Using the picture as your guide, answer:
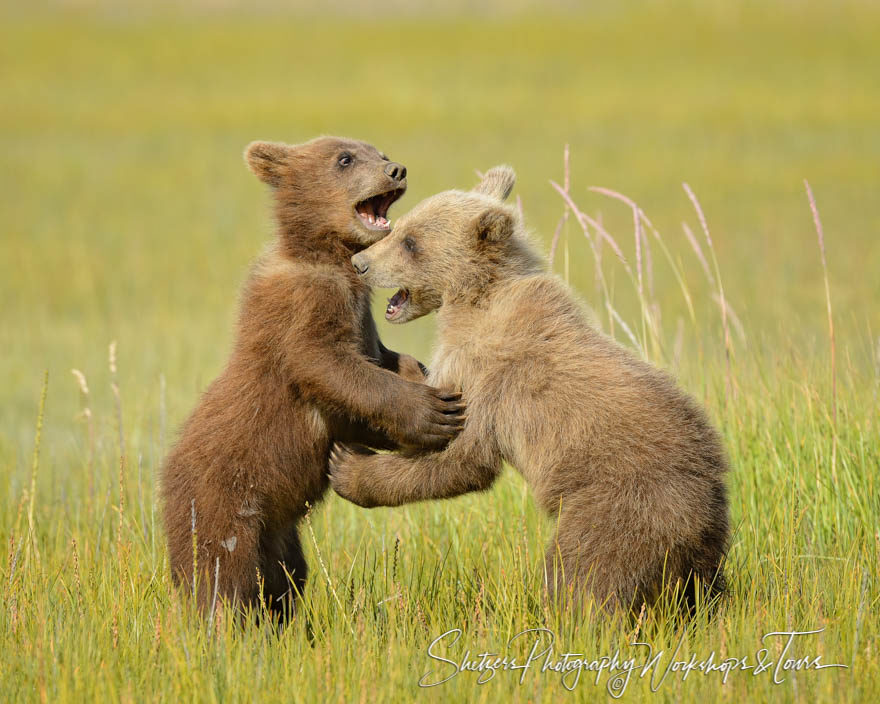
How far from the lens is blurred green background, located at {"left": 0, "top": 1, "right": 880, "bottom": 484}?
14445 millimetres

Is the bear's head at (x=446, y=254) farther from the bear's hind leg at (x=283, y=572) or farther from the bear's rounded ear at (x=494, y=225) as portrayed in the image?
the bear's hind leg at (x=283, y=572)

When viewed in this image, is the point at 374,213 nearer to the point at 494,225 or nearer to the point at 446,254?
the point at 446,254

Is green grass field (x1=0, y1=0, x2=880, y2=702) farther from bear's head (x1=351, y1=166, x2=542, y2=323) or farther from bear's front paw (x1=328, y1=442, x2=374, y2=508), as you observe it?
bear's head (x1=351, y1=166, x2=542, y2=323)

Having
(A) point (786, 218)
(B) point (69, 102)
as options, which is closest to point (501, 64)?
(B) point (69, 102)

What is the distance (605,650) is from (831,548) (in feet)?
5.98

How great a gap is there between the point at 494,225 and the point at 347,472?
124 cm

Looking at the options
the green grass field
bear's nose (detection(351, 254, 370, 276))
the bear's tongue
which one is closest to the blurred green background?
the green grass field

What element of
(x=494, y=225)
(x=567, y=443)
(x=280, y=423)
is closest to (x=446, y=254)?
(x=494, y=225)

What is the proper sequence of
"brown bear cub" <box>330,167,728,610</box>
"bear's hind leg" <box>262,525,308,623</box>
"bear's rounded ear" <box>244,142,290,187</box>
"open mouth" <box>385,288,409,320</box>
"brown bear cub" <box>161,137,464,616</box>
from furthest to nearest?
"bear's rounded ear" <box>244,142,290,187</box> < "open mouth" <box>385,288,409,320</box> < "bear's hind leg" <box>262,525,308,623</box> < "brown bear cub" <box>161,137,464,616</box> < "brown bear cub" <box>330,167,728,610</box>

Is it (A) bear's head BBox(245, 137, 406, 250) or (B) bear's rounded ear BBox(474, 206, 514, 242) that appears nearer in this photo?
(B) bear's rounded ear BBox(474, 206, 514, 242)

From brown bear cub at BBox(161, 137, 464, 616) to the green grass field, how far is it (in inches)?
8.2

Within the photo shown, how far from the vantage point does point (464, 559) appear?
5.16 metres

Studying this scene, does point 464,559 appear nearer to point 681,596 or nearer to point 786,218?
point 681,596

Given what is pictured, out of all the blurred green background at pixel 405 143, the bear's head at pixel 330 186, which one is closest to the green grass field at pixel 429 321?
the blurred green background at pixel 405 143
